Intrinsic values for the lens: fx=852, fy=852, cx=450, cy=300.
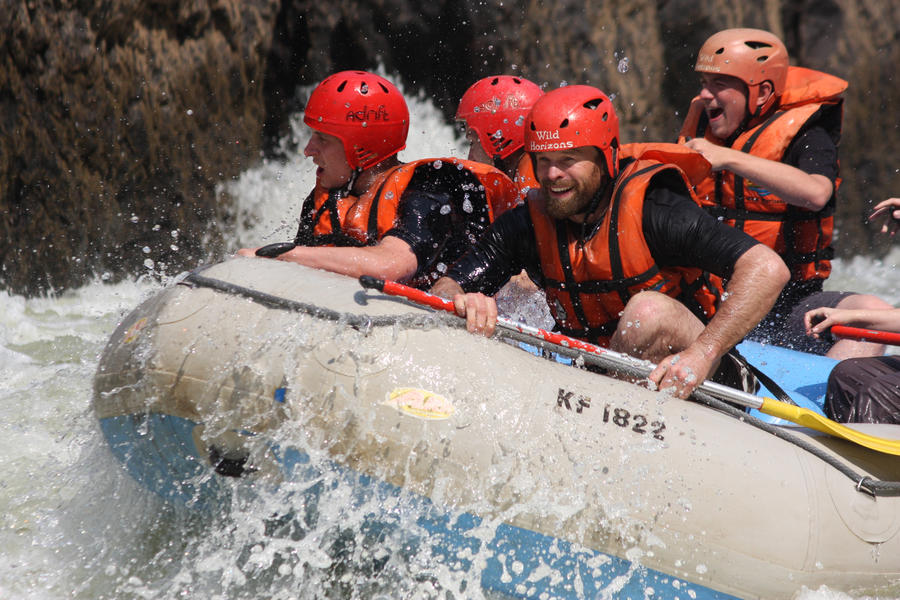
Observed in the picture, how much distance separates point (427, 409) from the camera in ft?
8.04

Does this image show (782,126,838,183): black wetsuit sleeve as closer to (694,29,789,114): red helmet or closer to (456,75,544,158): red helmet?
(694,29,789,114): red helmet

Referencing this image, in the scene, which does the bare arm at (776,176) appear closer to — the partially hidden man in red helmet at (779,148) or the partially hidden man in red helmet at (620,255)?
the partially hidden man in red helmet at (779,148)

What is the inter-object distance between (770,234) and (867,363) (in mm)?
1129

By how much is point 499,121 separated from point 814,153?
1.56 metres

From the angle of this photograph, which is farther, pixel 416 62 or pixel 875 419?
pixel 416 62

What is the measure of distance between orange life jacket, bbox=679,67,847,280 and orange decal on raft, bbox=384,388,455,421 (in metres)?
2.44

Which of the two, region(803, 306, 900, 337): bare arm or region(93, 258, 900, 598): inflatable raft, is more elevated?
region(803, 306, 900, 337): bare arm

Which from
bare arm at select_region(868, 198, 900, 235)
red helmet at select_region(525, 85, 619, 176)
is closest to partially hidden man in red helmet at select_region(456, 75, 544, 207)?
red helmet at select_region(525, 85, 619, 176)

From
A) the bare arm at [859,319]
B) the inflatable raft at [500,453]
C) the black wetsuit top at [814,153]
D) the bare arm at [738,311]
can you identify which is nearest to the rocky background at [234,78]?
the black wetsuit top at [814,153]

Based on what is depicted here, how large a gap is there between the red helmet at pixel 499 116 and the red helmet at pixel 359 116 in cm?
89

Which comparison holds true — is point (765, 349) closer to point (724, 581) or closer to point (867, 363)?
point (867, 363)

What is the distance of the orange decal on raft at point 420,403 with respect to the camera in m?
2.45

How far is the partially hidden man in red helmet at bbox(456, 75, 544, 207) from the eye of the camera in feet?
14.7

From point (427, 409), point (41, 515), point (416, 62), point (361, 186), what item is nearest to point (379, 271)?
point (361, 186)
